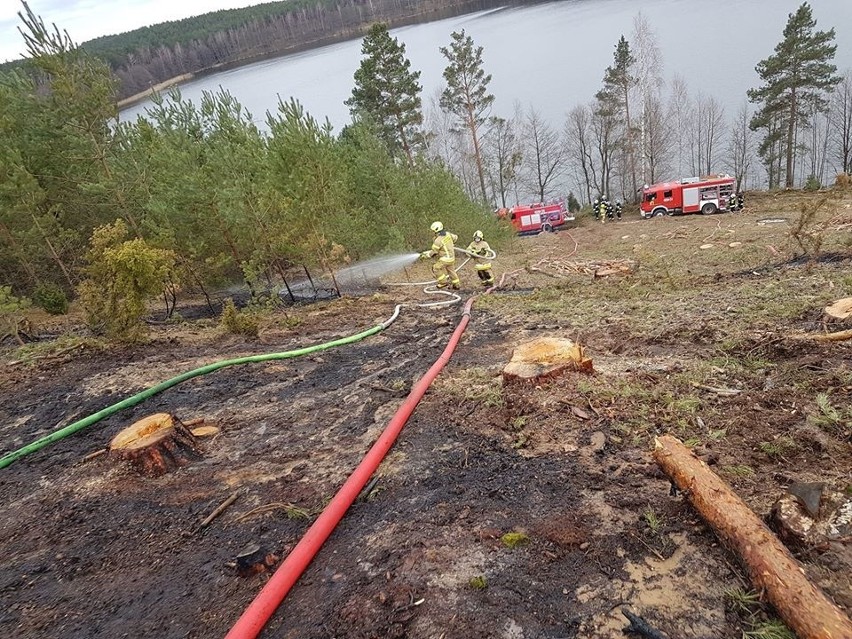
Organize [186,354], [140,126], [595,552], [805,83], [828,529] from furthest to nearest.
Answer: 1. [805,83]
2. [140,126]
3. [186,354]
4. [595,552]
5. [828,529]

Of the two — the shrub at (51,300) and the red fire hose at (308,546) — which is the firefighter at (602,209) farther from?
the red fire hose at (308,546)

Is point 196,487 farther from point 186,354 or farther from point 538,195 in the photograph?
point 538,195

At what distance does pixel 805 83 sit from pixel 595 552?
38965 millimetres

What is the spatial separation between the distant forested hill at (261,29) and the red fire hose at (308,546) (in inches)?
2963

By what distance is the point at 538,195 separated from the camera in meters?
51.3

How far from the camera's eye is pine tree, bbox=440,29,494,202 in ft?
104

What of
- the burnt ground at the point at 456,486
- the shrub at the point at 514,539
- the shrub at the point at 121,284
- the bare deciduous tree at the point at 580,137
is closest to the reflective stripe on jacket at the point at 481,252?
the burnt ground at the point at 456,486

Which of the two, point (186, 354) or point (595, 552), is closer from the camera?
point (595, 552)

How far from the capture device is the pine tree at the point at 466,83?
31.7m

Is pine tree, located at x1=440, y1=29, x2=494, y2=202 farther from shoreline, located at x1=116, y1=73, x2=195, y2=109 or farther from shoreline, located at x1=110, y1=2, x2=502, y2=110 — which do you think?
shoreline, located at x1=110, y1=2, x2=502, y2=110

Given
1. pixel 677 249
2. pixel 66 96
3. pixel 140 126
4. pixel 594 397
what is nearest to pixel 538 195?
pixel 677 249

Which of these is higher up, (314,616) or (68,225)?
(68,225)

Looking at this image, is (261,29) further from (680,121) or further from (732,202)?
(732,202)

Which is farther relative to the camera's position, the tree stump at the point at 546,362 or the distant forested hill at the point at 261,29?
the distant forested hill at the point at 261,29
